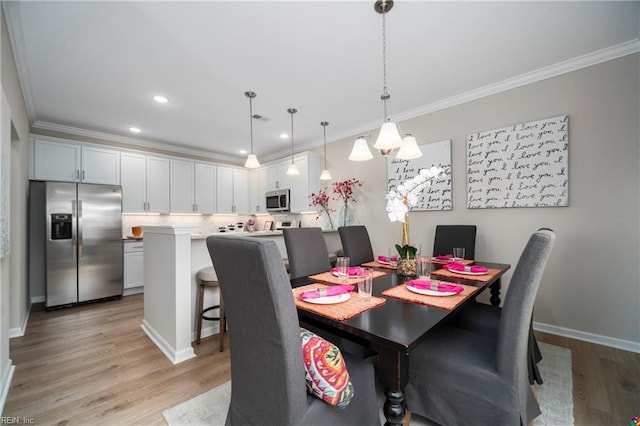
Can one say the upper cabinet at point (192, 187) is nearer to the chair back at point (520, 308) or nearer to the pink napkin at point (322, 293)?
the pink napkin at point (322, 293)

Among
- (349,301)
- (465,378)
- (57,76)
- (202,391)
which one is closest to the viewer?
(465,378)

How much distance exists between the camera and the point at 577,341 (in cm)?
238

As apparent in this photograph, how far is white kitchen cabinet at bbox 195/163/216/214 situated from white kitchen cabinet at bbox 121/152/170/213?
1.71 feet

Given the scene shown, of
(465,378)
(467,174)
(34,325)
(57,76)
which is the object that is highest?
(57,76)

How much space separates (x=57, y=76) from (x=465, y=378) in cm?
401

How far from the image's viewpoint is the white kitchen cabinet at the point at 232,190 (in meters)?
5.44

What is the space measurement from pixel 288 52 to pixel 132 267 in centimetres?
393

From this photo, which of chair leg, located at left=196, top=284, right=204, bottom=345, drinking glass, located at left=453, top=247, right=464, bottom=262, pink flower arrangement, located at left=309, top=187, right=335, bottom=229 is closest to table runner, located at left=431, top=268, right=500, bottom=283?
drinking glass, located at left=453, top=247, right=464, bottom=262

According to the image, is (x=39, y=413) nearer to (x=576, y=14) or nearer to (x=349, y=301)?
(x=349, y=301)

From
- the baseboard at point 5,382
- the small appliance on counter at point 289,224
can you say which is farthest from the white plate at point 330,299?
the small appliance on counter at point 289,224

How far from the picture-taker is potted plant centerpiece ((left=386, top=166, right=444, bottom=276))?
1708 millimetres

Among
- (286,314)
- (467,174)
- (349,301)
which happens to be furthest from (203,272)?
(467,174)

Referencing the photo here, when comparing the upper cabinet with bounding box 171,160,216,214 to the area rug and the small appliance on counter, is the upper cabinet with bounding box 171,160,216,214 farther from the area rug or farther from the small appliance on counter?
the area rug

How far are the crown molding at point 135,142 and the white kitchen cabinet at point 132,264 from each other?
1684mm
